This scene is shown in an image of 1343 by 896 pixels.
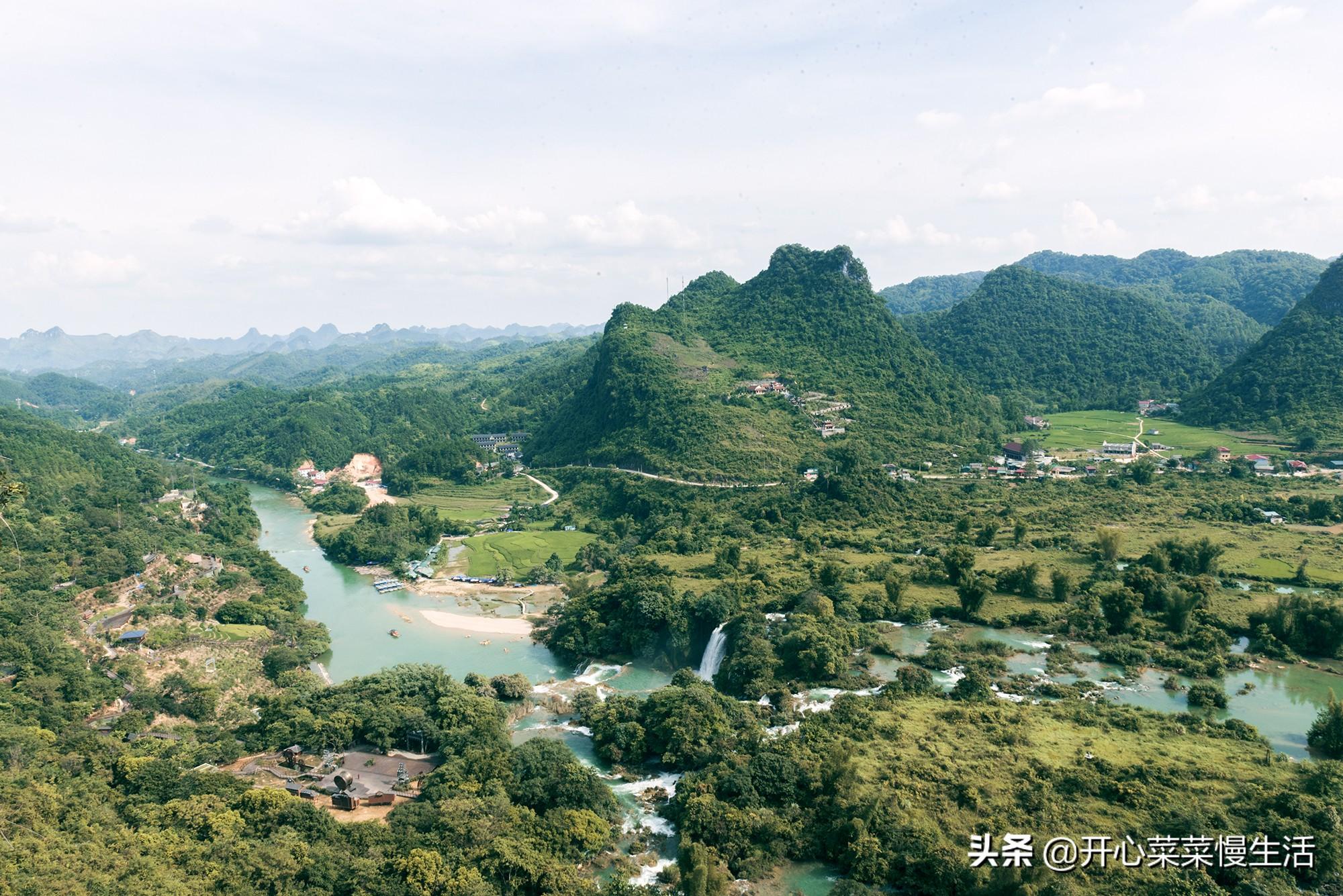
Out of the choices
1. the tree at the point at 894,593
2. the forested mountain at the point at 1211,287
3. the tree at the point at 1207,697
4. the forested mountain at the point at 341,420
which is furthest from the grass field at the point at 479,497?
the forested mountain at the point at 1211,287

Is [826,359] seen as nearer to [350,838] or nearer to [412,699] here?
[412,699]

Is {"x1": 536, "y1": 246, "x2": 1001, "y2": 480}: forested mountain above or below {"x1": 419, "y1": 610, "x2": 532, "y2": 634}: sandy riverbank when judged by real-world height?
above

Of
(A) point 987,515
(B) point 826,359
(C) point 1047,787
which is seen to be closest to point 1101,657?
(C) point 1047,787

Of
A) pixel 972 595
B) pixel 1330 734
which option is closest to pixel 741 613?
pixel 972 595

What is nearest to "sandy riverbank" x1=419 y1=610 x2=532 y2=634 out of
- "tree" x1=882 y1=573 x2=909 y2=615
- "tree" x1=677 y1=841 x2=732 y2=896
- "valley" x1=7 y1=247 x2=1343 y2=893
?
"valley" x1=7 y1=247 x2=1343 y2=893

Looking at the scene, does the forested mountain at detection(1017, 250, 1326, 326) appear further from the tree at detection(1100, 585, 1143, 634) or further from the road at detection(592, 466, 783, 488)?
the tree at detection(1100, 585, 1143, 634)

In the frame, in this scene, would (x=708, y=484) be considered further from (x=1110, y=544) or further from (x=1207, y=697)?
(x=1207, y=697)

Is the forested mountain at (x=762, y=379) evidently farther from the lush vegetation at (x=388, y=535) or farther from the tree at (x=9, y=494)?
the tree at (x=9, y=494)
